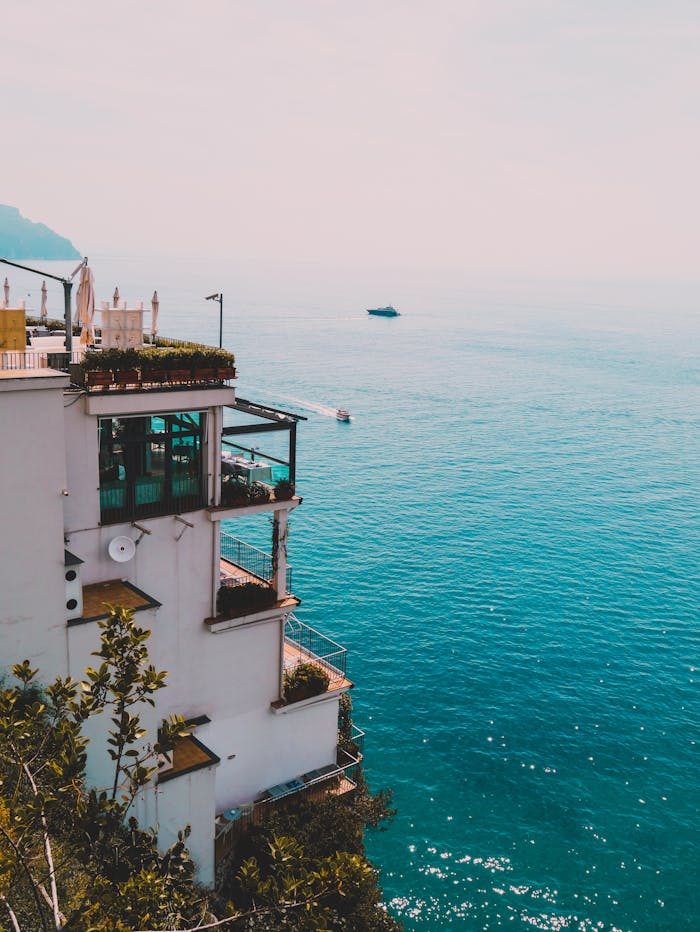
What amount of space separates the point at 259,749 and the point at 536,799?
16.4 metres

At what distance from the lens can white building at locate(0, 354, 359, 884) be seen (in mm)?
20984

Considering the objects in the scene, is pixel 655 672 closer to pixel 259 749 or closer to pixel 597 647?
pixel 597 647

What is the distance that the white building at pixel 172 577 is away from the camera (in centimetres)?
2098

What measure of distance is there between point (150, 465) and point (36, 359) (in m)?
4.68

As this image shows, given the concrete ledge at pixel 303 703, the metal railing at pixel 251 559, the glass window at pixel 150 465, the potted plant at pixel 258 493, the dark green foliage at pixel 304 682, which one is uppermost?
the glass window at pixel 150 465

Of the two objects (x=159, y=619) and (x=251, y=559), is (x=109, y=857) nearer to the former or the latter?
(x=159, y=619)

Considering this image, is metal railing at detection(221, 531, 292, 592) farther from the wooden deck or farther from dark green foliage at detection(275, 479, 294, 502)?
the wooden deck

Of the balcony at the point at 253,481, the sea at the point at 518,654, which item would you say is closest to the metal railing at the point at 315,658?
the balcony at the point at 253,481

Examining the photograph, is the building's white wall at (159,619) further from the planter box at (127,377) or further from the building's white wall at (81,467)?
the planter box at (127,377)

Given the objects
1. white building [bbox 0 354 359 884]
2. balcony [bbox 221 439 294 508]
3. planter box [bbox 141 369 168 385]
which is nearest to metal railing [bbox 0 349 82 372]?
white building [bbox 0 354 359 884]

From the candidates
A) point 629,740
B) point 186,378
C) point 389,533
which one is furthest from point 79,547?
point 389,533

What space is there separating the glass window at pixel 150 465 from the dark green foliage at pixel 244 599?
11.1 ft

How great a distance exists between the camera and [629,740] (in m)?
42.9

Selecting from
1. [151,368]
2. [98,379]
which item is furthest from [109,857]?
[151,368]
